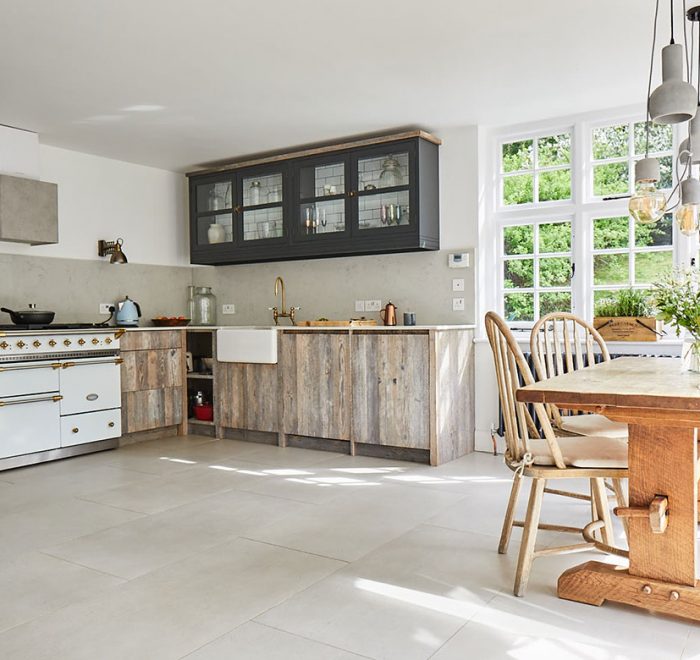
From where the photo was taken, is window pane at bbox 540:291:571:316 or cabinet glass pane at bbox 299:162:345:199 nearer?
window pane at bbox 540:291:571:316

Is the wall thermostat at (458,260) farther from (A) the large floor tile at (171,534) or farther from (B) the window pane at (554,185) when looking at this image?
(A) the large floor tile at (171,534)

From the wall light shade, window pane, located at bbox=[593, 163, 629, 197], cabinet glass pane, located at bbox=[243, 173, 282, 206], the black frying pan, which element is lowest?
the black frying pan

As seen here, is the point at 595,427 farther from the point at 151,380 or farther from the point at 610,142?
the point at 151,380

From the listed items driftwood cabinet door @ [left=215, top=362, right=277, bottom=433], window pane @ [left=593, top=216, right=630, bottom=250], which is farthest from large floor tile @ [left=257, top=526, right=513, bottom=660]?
window pane @ [left=593, top=216, right=630, bottom=250]

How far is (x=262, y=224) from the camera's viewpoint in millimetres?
5762

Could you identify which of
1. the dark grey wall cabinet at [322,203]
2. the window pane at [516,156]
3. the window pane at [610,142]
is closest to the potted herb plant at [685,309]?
the window pane at [610,142]

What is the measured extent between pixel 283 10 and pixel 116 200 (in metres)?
3.30

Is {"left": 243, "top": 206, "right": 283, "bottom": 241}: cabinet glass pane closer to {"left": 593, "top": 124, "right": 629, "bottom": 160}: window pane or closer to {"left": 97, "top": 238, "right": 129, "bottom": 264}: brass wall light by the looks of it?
{"left": 97, "top": 238, "right": 129, "bottom": 264}: brass wall light

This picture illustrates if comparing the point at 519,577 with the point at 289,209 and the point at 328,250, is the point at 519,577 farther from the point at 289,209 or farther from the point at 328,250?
the point at 289,209

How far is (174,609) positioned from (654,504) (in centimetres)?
164

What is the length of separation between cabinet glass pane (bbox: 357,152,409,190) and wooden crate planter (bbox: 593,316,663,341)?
1769 mm

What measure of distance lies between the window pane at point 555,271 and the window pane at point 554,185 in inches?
18.2

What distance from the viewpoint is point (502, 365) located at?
2.53 m

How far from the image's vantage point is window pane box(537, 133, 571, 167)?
4.92 meters
